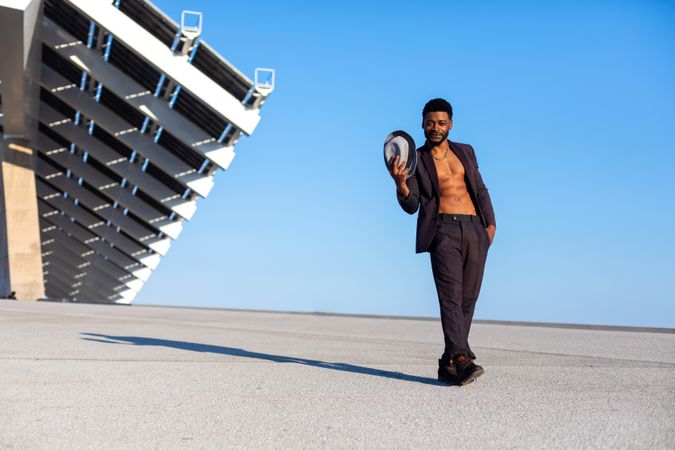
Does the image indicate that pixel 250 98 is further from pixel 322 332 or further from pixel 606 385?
pixel 606 385

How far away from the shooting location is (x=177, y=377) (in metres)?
4.89

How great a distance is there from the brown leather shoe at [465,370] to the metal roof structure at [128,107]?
55.2 feet

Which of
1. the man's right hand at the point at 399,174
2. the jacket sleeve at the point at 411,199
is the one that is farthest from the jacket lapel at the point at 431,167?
the man's right hand at the point at 399,174

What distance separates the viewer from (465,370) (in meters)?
4.64

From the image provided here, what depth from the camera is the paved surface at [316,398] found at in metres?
3.01

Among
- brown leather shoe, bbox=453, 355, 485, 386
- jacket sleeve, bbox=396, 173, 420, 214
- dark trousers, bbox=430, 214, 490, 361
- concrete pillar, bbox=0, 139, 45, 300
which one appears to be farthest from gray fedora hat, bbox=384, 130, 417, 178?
concrete pillar, bbox=0, 139, 45, 300

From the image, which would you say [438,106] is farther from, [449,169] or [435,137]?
[449,169]

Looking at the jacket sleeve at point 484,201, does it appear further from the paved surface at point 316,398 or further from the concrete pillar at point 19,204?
the concrete pillar at point 19,204

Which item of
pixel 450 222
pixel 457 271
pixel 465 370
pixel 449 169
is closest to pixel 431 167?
pixel 449 169

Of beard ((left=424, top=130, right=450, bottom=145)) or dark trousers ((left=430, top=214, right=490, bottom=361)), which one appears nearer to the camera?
dark trousers ((left=430, top=214, right=490, bottom=361))

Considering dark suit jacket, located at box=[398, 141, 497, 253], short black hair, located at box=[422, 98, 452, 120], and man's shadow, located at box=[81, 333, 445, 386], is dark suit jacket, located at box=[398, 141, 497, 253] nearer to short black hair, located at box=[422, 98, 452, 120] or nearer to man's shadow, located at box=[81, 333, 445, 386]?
short black hair, located at box=[422, 98, 452, 120]

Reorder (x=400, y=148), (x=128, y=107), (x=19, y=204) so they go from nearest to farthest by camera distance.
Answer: (x=400, y=148) < (x=128, y=107) < (x=19, y=204)

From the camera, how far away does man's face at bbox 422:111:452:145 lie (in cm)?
494

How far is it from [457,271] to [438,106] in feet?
3.49
